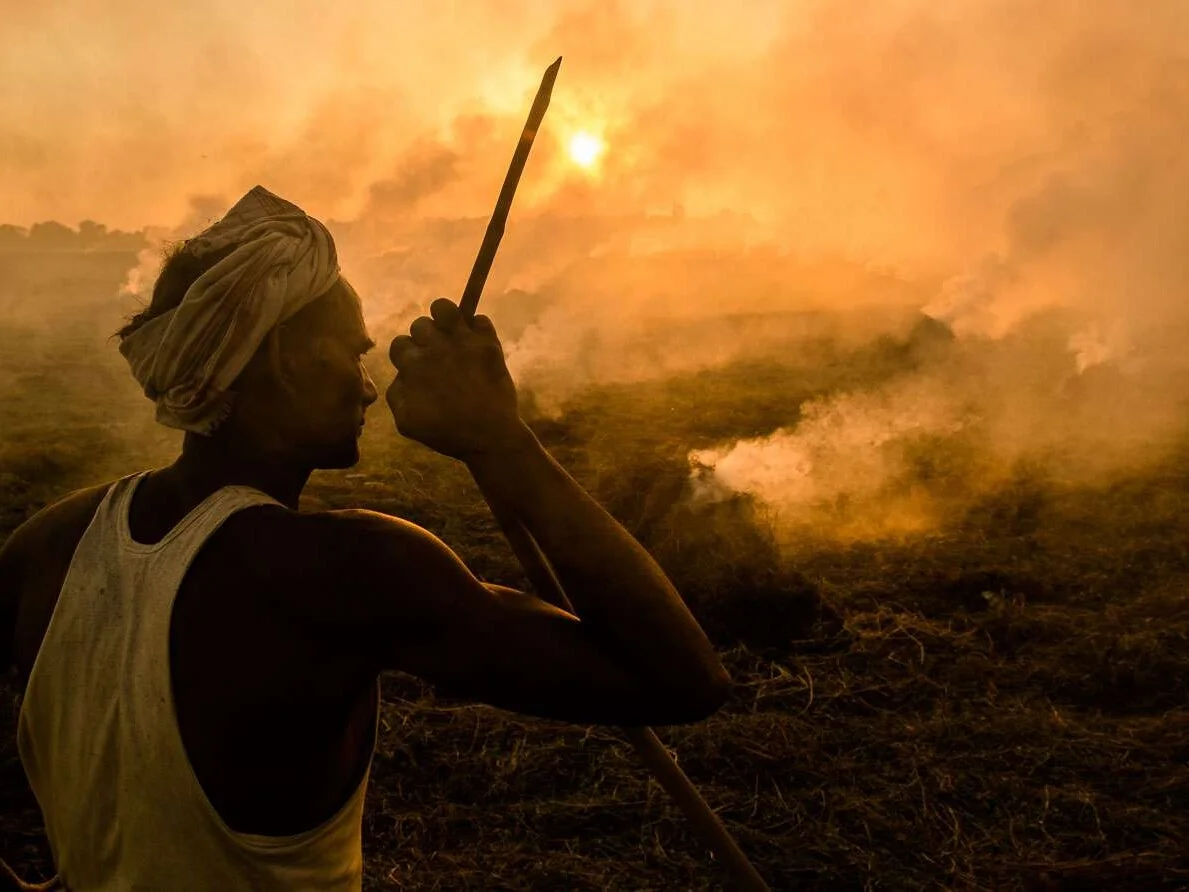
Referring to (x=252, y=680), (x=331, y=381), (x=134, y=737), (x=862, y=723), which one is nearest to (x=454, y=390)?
(x=331, y=381)

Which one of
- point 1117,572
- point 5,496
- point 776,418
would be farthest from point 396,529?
point 776,418

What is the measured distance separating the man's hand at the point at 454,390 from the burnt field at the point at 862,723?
9.69ft

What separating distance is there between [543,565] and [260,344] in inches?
22.7

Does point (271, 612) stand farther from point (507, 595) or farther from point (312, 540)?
point (507, 595)

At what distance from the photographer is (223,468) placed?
152cm

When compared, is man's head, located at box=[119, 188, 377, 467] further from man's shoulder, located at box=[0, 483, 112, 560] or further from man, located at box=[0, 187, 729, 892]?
man's shoulder, located at box=[0, 483, 112, 560]

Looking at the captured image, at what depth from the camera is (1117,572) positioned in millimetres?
7227

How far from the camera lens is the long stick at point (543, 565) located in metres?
1.56

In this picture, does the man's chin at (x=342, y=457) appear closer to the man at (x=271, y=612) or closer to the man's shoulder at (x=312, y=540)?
the man at (x=271, y=612)

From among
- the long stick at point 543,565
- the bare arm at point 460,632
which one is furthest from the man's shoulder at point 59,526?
the long stick at point 543,565

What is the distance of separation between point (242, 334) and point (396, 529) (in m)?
0.43

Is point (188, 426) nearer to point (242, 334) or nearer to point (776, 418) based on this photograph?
point (242, 334)

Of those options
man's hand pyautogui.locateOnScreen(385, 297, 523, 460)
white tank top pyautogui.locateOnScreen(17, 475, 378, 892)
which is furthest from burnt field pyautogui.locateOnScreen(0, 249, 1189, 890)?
man's hand pyautogui.locateOnScreen(385, 297, 523, 460)

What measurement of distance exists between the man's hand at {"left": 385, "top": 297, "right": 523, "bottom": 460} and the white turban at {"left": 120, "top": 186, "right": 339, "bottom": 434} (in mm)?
211
